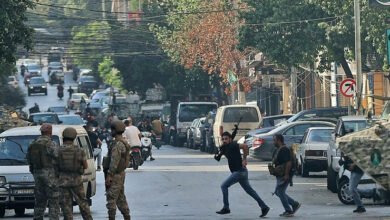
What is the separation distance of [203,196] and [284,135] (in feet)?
39.5

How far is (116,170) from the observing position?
2053 centimetres

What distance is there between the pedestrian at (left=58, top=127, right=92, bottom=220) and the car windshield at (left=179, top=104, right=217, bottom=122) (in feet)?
142

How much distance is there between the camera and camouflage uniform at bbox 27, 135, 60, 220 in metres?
21.4

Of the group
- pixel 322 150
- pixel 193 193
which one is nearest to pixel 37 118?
pixel 322 150

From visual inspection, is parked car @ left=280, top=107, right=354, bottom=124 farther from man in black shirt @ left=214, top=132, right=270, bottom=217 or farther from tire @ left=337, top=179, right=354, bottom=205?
man in black shirt @ left=214, top=132, right=270, bottom=217

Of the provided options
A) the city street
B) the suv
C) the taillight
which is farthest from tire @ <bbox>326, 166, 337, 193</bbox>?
the taillight

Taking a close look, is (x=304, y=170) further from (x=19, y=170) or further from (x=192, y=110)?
(x=192, y=110)

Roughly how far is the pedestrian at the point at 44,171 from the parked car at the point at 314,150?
47.0 feet

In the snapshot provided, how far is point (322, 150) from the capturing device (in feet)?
116

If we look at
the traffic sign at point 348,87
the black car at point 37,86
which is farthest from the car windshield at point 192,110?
the black car at point 37,86

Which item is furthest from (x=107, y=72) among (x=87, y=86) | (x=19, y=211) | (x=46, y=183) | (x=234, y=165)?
(x=46, y=183)

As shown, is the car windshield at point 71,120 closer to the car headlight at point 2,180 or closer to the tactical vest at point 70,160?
the car headlight at point 2,180

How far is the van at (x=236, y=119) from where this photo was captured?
49.7m

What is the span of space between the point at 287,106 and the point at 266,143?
128 feet
